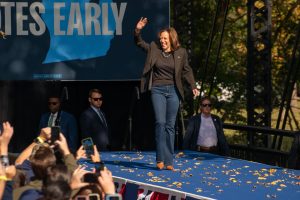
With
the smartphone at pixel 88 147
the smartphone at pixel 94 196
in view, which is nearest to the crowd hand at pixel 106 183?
the smartphone at pixel 94 196

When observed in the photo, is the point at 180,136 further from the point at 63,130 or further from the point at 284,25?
the point at 284,25

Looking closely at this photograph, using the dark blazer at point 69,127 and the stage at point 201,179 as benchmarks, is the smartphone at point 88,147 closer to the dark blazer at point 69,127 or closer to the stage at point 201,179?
the stage at point 201,179

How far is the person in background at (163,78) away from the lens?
42.9 feet

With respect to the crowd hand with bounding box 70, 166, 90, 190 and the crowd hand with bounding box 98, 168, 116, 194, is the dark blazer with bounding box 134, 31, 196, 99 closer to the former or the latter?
the crowd hand with bounding box 70, 166, 90, 190

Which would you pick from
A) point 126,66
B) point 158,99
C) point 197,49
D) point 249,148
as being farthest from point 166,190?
point 197,49

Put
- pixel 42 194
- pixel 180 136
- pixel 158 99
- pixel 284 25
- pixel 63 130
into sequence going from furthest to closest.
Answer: pixel 284 25
pixel 180 136
pixel 63 130
pixel 158 99
pixel 42 194

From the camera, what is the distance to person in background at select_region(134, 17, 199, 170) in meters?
13.1

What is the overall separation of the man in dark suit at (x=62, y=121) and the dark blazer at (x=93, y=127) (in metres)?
0.14

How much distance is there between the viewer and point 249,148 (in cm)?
1872

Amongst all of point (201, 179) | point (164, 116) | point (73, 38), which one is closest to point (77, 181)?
point (201, 179)

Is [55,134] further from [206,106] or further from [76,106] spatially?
[76,106]

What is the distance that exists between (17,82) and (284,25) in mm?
11329

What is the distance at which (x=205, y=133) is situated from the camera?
15883 mm

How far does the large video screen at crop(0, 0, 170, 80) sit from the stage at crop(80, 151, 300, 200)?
6.21ft
